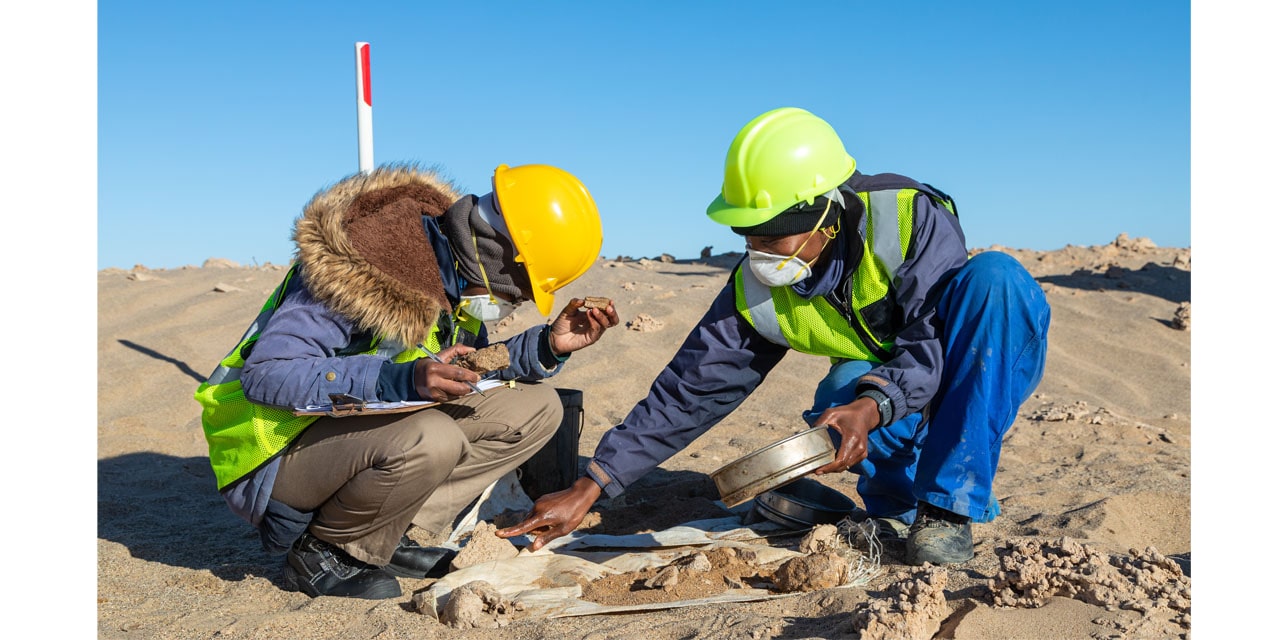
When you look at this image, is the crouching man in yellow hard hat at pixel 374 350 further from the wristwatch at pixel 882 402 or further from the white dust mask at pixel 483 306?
the wristwatch at pixel 882 402

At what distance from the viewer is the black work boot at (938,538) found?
2857mm

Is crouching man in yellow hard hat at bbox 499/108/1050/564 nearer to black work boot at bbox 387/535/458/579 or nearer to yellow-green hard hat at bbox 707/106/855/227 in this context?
yellow-green hard hat at bbox 707/106/855/227

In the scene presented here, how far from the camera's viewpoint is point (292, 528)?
9.62 ft

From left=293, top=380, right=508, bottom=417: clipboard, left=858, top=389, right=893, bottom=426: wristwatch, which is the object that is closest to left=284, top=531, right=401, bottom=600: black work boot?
left=293, top=380, right=508, bottom=417: clipboard

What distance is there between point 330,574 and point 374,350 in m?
0.65

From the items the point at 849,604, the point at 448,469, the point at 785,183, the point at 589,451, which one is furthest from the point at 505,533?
the point at 589,451

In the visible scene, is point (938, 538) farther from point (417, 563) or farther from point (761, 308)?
point (417, 563)

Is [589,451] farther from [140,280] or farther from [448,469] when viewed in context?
[140,280]

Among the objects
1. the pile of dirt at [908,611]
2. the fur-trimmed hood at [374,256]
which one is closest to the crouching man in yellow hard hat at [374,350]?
the fur-trimmed hood at [374,256]

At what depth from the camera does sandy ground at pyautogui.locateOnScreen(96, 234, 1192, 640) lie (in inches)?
90.7

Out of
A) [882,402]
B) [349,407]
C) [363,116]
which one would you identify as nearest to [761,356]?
[882,402]

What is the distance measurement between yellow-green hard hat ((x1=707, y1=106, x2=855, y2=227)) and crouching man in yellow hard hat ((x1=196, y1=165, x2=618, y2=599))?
17.3 inches

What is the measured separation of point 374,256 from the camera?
9.08 ft

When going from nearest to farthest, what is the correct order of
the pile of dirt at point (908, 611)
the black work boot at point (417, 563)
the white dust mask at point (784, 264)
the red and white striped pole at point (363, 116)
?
the pile of dirt at point (908, 611) < the white dust mask at point (784, 264) < the black work boot at point (417, 563) < the red and white striped pole at point (363, 116)
